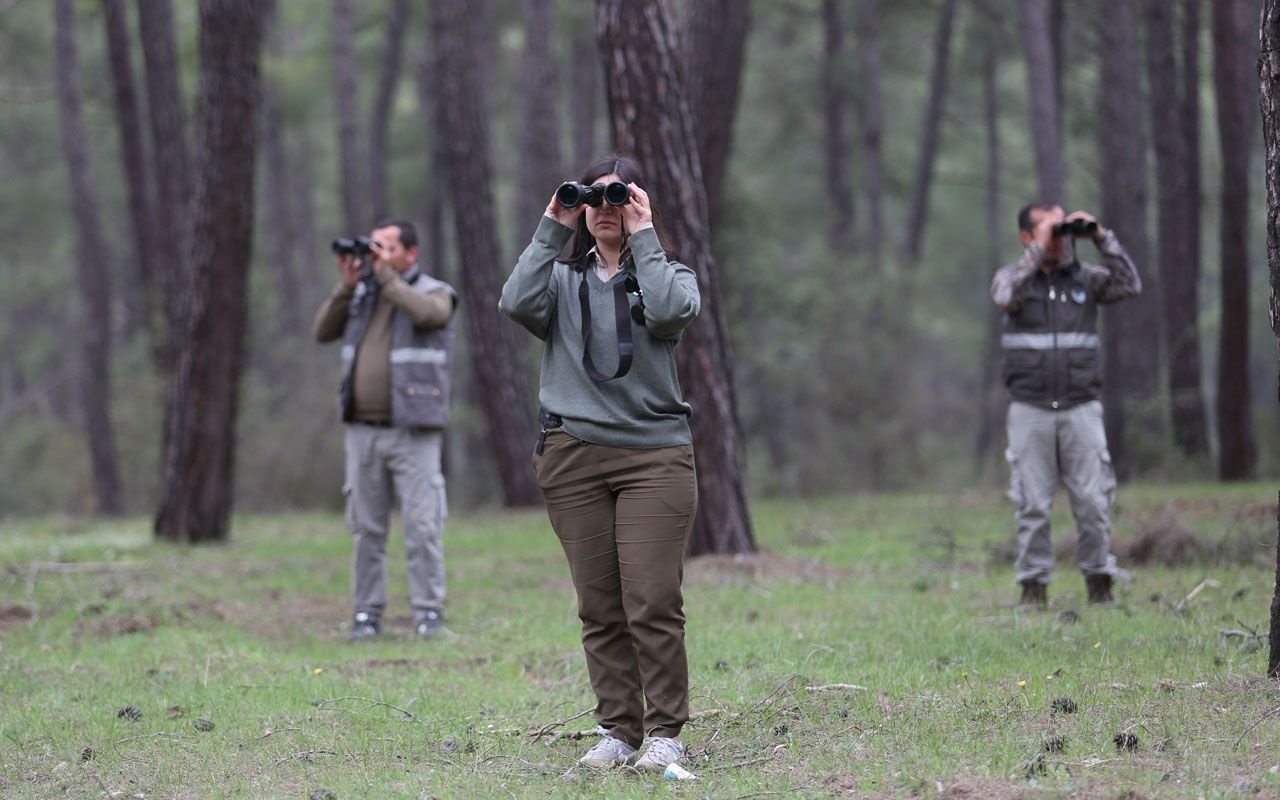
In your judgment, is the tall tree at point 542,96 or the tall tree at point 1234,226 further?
the tall tree at point 542,96

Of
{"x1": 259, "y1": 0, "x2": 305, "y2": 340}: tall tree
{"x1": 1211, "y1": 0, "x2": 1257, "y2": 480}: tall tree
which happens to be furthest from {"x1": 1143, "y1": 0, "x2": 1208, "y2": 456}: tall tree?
{"x1": 259, "y1": 0, "x2": 305, "y2": 340}: tall tree

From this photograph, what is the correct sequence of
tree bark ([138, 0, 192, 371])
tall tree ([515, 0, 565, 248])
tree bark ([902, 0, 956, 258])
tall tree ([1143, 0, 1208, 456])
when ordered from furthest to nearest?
1. tree bark ([902, 0, 956, 258])
2. tall tree ([515, 0, 565, 248])
3. tall tree ([1143, 0, 1208, 456])
4. tree bark ([138, 0, 192, 371])

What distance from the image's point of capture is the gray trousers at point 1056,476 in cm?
839

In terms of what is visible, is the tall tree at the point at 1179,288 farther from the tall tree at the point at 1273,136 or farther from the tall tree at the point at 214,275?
the tall tree at the point at 1273,136

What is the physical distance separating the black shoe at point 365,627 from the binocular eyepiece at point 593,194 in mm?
4460

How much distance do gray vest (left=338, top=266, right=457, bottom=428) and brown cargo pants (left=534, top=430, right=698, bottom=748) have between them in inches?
132

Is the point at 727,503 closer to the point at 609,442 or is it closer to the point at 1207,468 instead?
the point at 609,442

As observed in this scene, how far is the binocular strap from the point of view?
5172 millimetres

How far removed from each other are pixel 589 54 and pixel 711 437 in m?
20.8

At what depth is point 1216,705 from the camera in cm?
562

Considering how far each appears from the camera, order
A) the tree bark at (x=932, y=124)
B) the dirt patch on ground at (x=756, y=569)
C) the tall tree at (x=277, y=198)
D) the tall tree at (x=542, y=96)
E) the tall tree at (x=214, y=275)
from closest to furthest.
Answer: the dirt patch on ground at (x=756, y=569) < the tall tree at (x=214, y=275) < the tall tree at (x=542, y=96) < the tree bark at (x=932, y=124) < the tall tree at (x=277, y=198)

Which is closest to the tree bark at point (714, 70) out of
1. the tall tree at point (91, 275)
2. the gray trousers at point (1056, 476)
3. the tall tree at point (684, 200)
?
the tall tree at point (684, 200)

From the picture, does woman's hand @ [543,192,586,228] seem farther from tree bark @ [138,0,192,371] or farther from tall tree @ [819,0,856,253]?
tall tree @ [819,0,856,253]

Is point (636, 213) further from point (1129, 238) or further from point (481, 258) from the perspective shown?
point (1129, 238)
